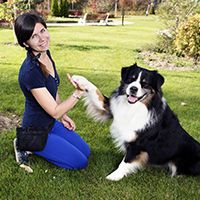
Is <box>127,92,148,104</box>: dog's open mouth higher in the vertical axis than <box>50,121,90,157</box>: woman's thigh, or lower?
higher

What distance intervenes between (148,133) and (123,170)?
0.47 m

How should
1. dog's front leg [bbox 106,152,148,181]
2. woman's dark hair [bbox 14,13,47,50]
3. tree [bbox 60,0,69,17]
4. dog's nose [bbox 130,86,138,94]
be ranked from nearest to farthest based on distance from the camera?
woman's dark hair [bbox 14,13,47,50], dog's nose [bbox 130,86,138,94], dog's front leg [bbox 106,152,148,181], tree [bbox 60,0,69,17]

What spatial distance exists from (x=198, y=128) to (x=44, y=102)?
279cm

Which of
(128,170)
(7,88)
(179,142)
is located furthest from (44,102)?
(7,88)

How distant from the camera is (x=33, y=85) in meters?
3.22

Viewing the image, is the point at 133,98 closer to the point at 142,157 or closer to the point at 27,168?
the point at 142,157

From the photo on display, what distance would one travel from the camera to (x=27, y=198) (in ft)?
10.2

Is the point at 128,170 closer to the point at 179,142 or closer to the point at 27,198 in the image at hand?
the point at 179,142

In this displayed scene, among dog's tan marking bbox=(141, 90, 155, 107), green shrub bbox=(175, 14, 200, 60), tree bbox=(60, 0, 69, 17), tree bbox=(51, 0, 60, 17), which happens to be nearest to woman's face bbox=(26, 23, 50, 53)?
dog's tan marking bbox=(141, 90, 155, 107)

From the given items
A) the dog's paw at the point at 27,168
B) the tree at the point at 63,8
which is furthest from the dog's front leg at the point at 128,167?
the tree at the point at 63,8

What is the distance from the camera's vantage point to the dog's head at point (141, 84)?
330 cm

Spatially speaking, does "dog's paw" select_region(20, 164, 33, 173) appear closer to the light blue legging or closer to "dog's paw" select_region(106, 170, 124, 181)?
the light blue legging

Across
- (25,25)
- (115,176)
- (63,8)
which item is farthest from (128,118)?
(63,8)

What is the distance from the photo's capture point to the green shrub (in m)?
11.0
